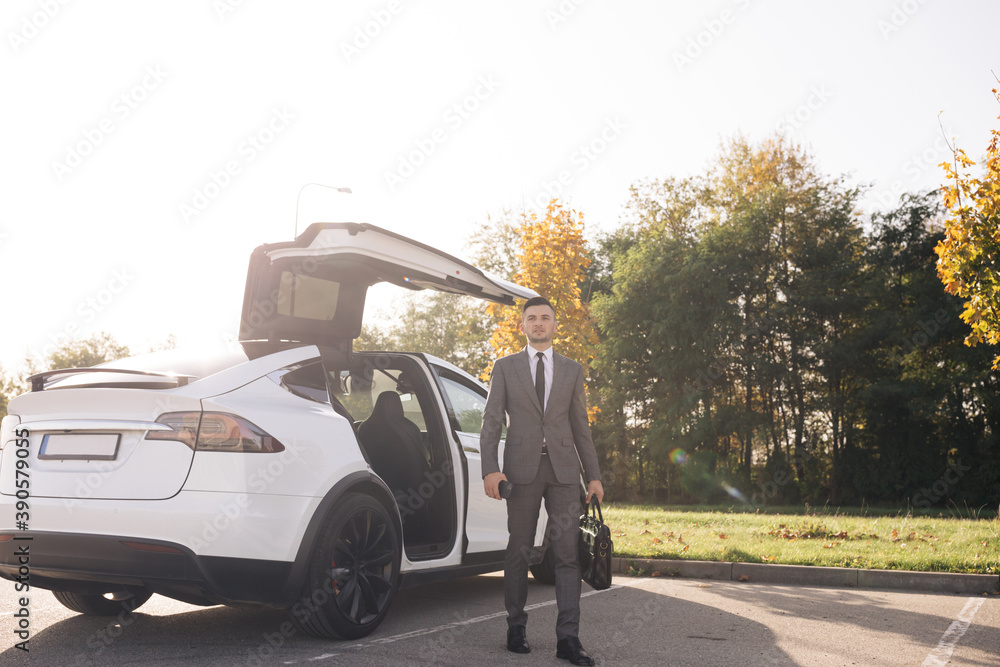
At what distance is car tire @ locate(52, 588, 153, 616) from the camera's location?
5508 mm

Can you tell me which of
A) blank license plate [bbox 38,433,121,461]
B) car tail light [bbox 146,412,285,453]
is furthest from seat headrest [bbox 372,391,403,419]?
blank license plate [bbox 38,433,121,461]

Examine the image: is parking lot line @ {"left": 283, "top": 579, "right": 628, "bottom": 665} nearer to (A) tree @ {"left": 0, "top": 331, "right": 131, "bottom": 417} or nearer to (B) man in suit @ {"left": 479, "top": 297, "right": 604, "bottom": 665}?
(B) man in suit @ {"left": 479, "top": 297, "right": 604, "bottom": 665}

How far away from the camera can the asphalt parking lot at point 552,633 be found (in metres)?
4.68

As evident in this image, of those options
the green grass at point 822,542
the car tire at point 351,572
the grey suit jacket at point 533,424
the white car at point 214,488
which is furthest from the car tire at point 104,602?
the green grass at point 822,542

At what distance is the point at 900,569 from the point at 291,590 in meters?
6.42

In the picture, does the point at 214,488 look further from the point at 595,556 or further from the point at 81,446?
the point at 595,556

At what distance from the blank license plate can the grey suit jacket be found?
78.9 inches

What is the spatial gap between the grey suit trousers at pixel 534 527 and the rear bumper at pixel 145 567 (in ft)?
4.29

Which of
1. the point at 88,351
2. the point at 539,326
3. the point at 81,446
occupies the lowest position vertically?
the point at 81,446

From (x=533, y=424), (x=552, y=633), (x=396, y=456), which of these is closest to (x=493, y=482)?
(x=533, y=424)

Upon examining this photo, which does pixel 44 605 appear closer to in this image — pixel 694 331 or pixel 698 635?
pixel 698 635

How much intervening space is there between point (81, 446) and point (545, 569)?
4189 mm

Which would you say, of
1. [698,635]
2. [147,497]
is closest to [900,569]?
[698,635]

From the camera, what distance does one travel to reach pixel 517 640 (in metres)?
4.92
